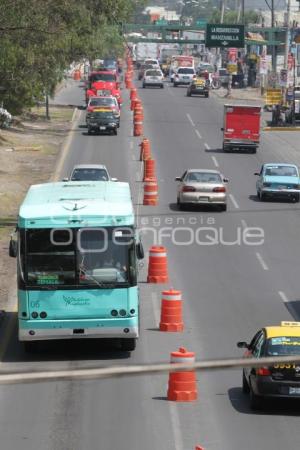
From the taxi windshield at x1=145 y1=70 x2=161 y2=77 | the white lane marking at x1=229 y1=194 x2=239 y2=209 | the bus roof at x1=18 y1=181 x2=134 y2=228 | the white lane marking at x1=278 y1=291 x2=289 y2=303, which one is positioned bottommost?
the taxi windshield at x1=145 y1=70 x2=161 y2=77

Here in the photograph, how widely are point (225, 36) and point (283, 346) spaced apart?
3217 inches

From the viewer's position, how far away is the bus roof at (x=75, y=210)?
59.6 feet

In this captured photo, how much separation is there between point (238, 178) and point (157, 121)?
82.0 feet

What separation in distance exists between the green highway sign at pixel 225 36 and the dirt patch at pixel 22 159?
1742 centimetres

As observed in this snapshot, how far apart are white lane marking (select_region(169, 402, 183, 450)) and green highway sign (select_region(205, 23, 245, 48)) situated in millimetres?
80004

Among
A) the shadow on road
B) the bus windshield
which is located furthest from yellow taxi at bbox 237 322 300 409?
the shadow on road

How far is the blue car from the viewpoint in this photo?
135ft

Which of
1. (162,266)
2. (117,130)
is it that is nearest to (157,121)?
(117,130)

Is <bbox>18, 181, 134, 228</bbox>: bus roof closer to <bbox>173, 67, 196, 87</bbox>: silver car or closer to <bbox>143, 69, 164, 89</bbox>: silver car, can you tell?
<bbox>143, 69, 164, 89</bbox>: silver car

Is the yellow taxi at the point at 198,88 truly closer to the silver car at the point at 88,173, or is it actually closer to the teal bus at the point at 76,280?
the silver car at the point at 88,173

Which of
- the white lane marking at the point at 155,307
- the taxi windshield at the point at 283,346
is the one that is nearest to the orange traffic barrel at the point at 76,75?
the white lane marking at the point at 155,307

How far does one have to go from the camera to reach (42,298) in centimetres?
1833

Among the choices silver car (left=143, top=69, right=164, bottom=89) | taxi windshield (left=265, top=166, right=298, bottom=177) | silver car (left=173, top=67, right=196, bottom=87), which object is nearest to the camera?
taxi windshield (left=265, top=166, right=298, bottom=177)

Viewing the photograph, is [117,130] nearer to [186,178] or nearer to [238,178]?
[238,178]
